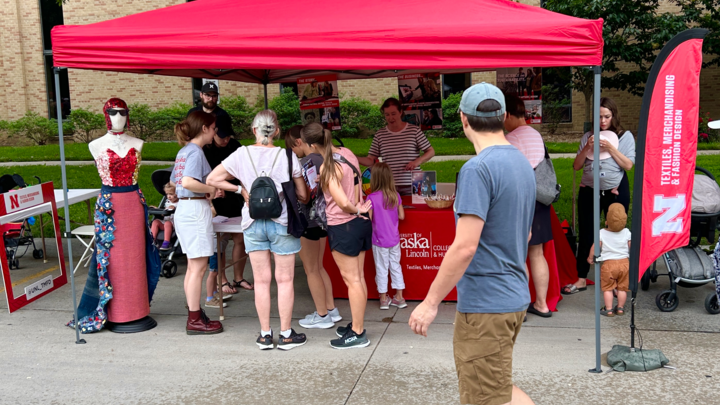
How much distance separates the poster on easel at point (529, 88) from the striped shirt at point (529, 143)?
0.96 m

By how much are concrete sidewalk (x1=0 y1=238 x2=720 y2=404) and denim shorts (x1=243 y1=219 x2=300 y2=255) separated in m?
0.80

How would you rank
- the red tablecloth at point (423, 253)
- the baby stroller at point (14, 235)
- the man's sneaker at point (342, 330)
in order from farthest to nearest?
the baby stroller at point (14, 235), the red tablecloth at point (423, 253), the man's sneaker at point (342, 330)

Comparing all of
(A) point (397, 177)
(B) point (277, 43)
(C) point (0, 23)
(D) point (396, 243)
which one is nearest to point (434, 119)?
(A) point (397, 177)

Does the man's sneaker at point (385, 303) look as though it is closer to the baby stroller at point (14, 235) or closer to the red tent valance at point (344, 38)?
the red tent valance at point (344, 38)

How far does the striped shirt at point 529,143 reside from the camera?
5312 mm

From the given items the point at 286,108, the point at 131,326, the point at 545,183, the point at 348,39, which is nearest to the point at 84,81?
the point at 286,108

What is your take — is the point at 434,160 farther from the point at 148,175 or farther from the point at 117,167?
the point at 117,167

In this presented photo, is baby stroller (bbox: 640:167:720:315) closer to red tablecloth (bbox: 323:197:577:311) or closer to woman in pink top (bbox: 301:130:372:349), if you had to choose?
red tablecloth (bbox: 323:197:577:311)

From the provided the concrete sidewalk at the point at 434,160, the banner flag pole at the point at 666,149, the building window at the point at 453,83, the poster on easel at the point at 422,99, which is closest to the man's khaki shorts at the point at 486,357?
the banner flag pole at the point at 666,149

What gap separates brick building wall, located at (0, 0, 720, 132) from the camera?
2098 cm

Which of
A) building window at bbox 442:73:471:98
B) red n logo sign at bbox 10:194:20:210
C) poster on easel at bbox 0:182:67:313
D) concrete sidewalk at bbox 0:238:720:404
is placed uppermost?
building window at bbox 442:73:471:98

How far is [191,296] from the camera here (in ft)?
17.3

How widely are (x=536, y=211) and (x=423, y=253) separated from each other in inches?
42.4

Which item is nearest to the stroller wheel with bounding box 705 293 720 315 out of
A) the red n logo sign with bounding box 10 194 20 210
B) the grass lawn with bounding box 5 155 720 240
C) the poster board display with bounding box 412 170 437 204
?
the poster board display with bounding box 412 170 437 204
